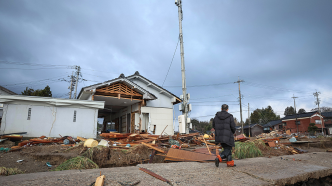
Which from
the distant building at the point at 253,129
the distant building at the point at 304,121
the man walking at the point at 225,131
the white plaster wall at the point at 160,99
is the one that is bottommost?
the distant building at the point at 253,129

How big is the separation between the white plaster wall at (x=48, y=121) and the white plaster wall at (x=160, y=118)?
542 cm

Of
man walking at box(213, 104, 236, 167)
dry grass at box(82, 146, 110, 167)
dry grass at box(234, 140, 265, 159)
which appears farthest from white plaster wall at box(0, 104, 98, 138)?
man walking at box(213, 104, 236, 167)

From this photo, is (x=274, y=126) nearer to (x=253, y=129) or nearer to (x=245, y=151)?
(x=253, y=129)

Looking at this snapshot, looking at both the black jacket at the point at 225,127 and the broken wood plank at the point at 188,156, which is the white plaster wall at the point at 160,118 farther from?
the black jacket at the point at 225,127

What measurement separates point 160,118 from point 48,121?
9.18 metres

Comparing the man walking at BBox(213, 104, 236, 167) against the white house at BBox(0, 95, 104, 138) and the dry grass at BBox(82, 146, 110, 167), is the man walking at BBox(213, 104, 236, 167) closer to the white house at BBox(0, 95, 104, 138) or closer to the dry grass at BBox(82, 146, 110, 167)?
the dry grass at BBox(82, 146, 110, 167)

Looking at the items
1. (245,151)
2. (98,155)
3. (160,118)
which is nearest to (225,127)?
(245,151)

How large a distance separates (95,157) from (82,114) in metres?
7.31

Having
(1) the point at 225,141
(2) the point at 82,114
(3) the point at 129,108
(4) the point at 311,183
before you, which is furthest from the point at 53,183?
(3) the point at 129,108

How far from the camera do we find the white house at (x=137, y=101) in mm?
14375

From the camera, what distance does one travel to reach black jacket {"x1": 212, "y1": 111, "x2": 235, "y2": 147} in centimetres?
Answer: 443

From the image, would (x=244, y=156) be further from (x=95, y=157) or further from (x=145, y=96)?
(x=145, y=96)

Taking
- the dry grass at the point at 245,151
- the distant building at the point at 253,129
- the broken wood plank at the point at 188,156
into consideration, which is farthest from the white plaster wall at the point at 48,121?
the distant building at the point at 253,129

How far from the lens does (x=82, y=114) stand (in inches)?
Answer: 494
